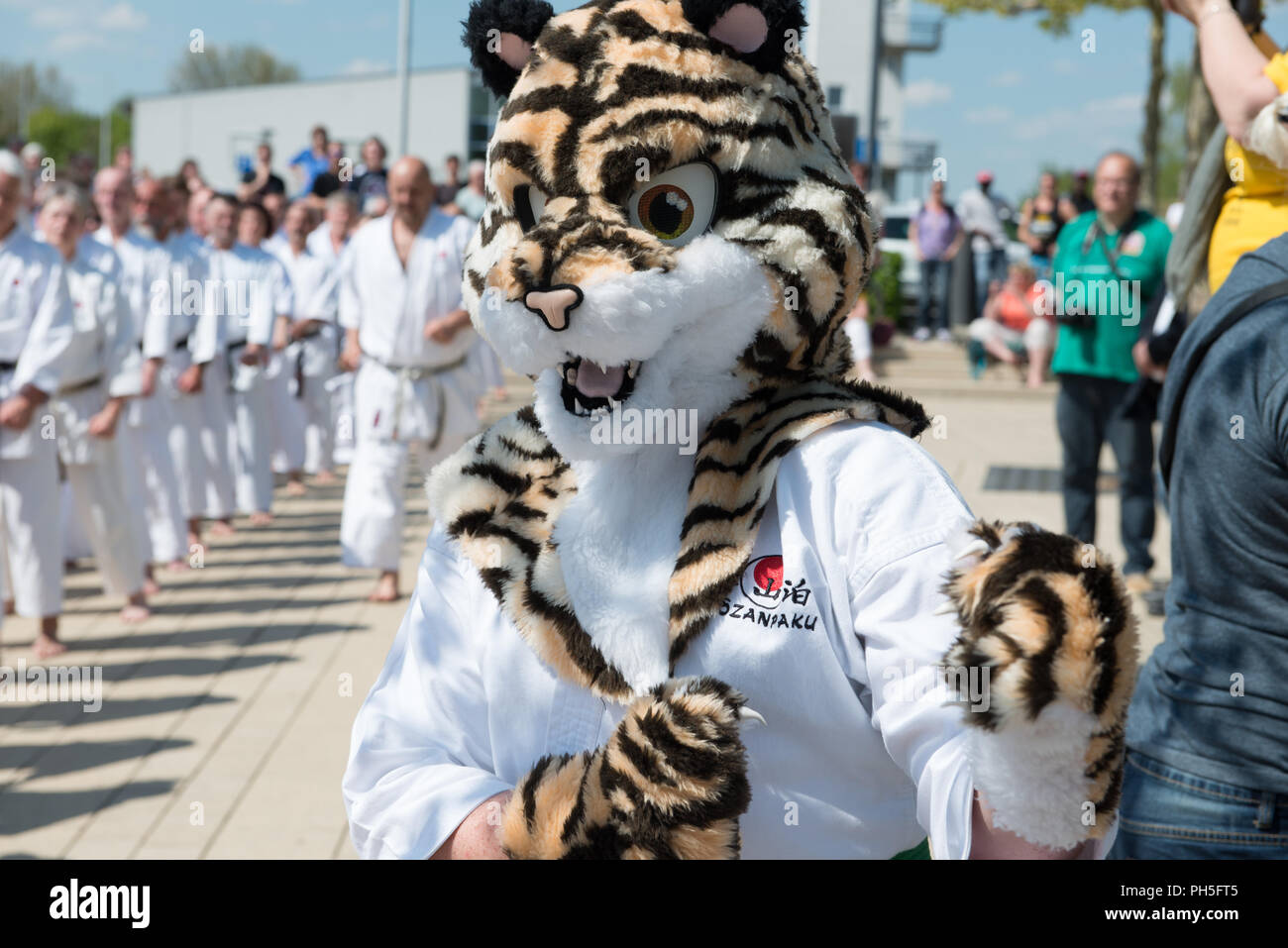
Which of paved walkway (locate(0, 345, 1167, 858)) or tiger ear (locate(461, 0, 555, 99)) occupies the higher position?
tiger ear (locate(461, 0, 555, 99))

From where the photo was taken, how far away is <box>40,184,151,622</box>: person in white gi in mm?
6809

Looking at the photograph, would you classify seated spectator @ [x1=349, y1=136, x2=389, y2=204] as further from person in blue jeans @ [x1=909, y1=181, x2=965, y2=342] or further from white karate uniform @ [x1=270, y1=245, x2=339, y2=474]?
person in blue jeans @ [x1=909, y1=181, x2=965, y2=342]

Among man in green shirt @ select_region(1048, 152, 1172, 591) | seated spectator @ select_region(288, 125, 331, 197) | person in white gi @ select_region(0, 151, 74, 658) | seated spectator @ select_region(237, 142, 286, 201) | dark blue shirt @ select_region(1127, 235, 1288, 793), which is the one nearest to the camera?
dark blue shirt @ select_region(1127, 235, 1288, 793)

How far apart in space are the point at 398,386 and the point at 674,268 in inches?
232

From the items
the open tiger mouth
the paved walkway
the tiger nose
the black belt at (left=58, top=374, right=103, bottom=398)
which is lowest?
the paved walkway

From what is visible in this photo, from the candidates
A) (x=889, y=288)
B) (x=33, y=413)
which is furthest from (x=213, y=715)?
(x=889, y=288)

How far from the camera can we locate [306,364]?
1133 cm

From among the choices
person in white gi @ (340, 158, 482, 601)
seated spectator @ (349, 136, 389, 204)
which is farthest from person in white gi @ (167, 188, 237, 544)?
seated spectator @ (349, 136, 389, 204)

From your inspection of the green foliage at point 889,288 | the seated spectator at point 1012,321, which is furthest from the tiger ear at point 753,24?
the green foliage at point 889,288

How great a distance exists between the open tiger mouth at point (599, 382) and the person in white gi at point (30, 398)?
17.7 feet

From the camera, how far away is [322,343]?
37.5 ft

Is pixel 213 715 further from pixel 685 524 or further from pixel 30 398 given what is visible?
pixel 685 524

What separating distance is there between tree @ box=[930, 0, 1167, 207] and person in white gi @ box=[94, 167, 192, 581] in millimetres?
13190

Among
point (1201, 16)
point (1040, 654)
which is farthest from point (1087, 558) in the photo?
point (1201, 16)
